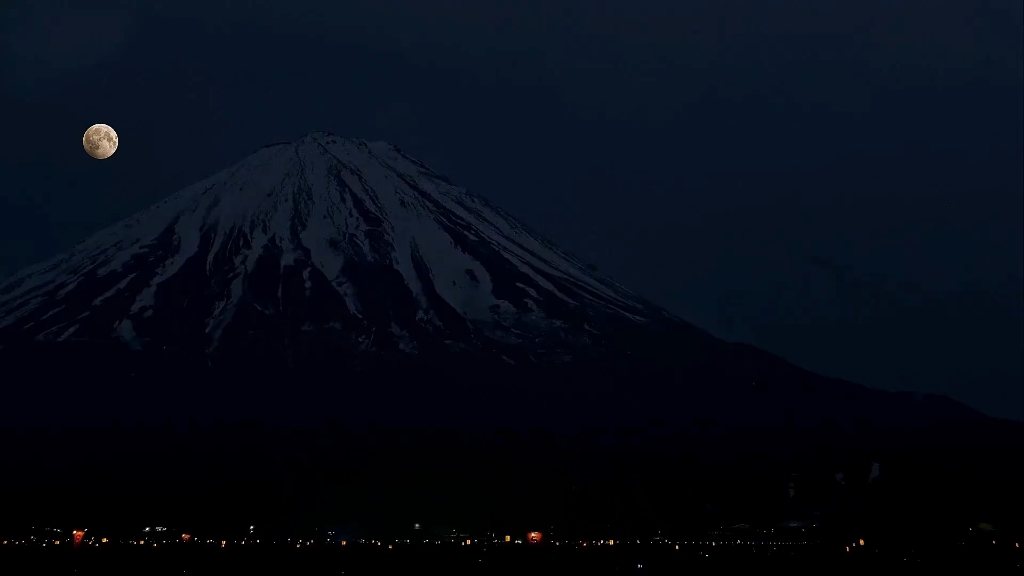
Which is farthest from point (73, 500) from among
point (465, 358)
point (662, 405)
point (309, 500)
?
point (662, 405)

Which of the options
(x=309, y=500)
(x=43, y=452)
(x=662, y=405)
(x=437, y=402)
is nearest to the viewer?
(x=309, y=500)

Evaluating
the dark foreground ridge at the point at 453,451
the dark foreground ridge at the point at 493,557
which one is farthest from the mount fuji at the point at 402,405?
the dark foreground ridge at the point at 493,557

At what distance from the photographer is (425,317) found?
196500 mm

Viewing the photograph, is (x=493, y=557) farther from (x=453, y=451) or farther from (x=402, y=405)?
(x=402, y=405)

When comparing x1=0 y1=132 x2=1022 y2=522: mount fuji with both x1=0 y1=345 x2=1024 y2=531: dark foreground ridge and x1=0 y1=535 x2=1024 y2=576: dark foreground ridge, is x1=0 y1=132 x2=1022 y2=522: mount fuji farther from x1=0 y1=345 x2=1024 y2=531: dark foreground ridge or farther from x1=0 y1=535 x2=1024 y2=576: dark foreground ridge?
x1=0 y1=535 x2=1024 y2=576: dark foreground ridge

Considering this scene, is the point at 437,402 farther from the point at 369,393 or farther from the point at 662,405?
the point at 662,405

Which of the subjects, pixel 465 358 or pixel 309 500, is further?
pixel 465 358

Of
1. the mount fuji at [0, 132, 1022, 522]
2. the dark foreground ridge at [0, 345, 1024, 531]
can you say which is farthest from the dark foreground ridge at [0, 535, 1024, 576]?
the mount fuji at [0, 132, 1022, 522]

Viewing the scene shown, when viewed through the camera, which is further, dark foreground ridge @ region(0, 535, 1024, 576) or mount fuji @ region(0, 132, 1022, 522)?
mount fuji @ region(0, 132, 1022, 522)

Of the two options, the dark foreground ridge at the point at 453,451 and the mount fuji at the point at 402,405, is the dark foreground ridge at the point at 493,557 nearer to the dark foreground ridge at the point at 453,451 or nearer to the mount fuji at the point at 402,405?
the dark foreground ridge at the point at 453,451

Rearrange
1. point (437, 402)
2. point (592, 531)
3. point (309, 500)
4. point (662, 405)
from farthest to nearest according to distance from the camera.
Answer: point (662, 405)
point (437, 402)
point (309, 500)
point (592, 531)

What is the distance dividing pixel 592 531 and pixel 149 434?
7240cm

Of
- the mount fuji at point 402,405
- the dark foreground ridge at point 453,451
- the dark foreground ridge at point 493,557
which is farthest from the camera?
the mount fuji at point 402,405

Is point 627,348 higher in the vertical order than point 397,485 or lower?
higher
